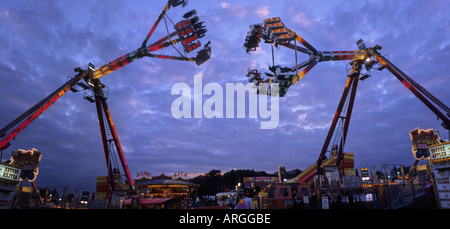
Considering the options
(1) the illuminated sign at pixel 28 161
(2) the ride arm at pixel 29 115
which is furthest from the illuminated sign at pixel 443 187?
(1) the illuminated sign at pixel 28 161

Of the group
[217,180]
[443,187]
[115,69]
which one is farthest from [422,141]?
[217,180]

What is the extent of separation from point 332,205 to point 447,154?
10.6m

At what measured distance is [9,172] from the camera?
56.6ft

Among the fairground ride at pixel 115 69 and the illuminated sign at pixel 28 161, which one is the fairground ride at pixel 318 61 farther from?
the illuminated sign at pixel 28 161

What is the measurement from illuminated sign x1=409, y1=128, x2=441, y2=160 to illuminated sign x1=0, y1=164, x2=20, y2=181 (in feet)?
104

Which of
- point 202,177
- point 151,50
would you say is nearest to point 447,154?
point 151,50

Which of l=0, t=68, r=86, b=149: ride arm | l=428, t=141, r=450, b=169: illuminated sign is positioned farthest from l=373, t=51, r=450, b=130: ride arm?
l=0, t=68, r=86, b=149: ride arm

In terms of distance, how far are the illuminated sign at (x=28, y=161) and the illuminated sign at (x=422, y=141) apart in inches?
1398

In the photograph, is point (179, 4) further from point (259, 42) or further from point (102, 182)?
point (102, 182)

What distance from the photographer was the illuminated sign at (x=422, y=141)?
21328 millimetres

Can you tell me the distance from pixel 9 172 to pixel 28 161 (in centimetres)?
→ 918

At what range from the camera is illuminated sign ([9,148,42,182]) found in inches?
965

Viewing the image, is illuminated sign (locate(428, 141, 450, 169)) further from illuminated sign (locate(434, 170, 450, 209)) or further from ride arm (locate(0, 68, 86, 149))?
ride arm (locate(0, 68, 86, 149))
